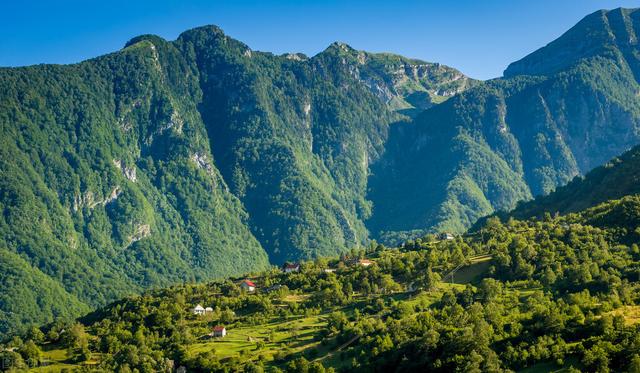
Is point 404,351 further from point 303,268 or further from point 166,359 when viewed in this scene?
point 303,268

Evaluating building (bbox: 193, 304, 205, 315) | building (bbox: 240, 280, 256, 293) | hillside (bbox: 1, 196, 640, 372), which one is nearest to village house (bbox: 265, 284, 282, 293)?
hillside (bbox: 1, 196, 640, 372)

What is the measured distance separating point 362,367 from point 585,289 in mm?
38280

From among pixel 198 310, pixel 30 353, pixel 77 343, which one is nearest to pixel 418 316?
pixel 198 310

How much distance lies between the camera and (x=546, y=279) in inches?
5472

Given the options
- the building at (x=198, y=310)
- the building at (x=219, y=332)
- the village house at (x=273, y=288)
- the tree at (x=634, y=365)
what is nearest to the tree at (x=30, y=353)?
the building at (x=219, y=332)

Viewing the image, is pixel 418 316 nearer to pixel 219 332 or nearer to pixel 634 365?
pixel 219 332

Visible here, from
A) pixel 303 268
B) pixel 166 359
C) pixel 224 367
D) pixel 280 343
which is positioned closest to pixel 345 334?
pixel 280 343

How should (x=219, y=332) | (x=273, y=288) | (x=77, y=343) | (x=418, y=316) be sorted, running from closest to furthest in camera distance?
(x=418, y=316)
(x=219, y=332)
(x=77, y=343)
(x=273, y=288)

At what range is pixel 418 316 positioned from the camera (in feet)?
412

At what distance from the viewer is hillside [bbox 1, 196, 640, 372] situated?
100500 mm

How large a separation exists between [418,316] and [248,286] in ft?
210

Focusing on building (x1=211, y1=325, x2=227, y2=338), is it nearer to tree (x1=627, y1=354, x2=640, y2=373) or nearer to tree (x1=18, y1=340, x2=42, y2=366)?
tree (x1=18, y1=340, x2=42, y2=366)

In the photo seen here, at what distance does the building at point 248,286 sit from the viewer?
17970 cm

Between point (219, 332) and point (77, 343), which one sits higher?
point (77, 343)
